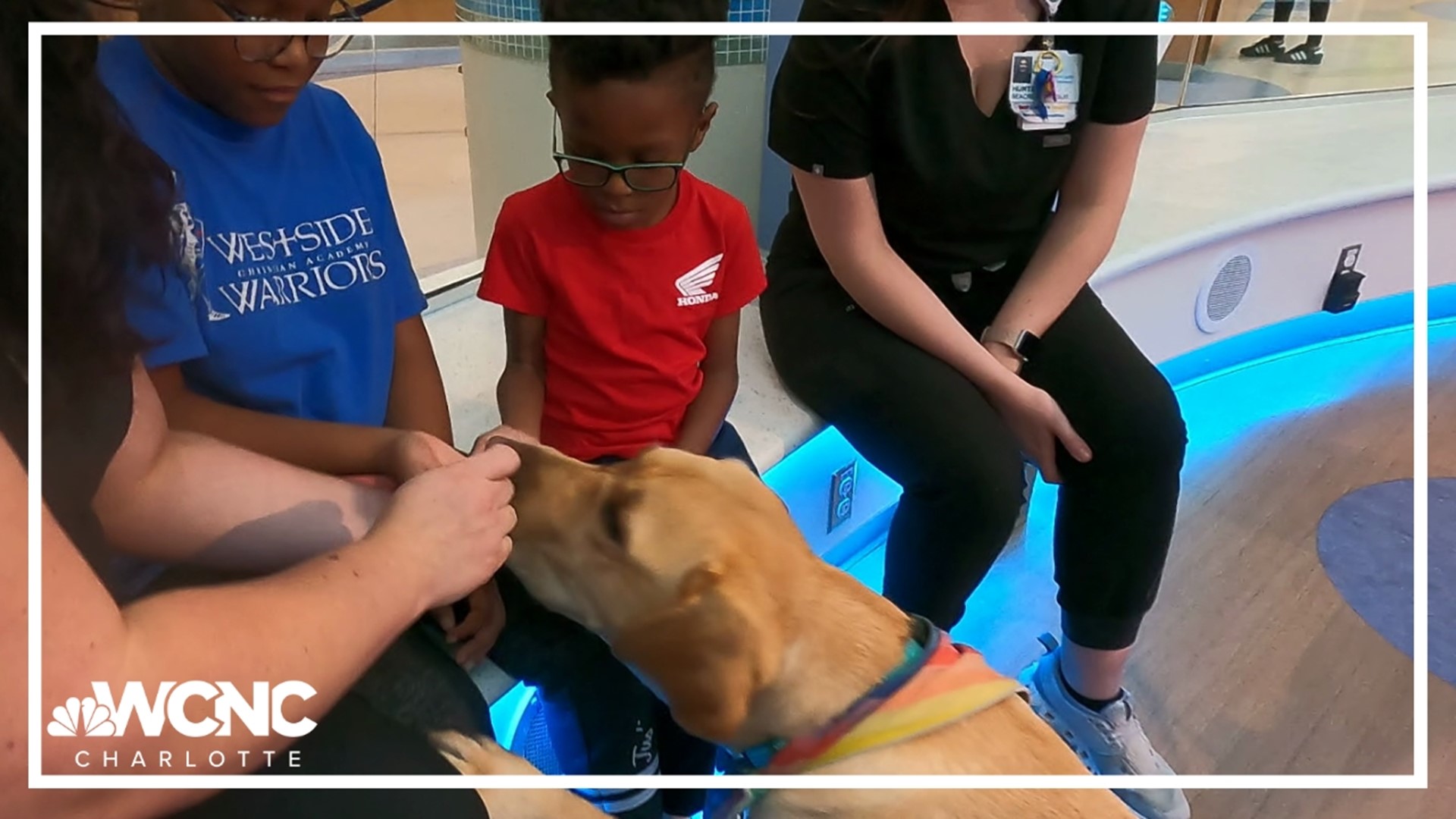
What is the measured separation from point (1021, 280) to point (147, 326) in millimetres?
611

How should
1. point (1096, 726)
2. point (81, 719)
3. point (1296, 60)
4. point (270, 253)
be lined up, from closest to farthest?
point (81, 719) → point (270, 253) → point (1296, 60) → point (1096, 726)

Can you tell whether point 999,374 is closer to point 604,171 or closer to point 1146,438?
point 1146,438

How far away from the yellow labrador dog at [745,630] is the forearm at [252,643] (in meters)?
0.11

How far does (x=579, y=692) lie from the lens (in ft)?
1.80

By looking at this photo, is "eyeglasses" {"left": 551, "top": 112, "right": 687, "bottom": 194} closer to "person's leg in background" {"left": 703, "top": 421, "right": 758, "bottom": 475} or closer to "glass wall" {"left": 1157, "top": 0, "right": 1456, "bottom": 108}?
"person's leg in background" {"left": 703, "top": 421, "right": 758, "bottom": 475}

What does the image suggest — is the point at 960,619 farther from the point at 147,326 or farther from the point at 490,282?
the point at 147,326

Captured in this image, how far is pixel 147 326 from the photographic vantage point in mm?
406

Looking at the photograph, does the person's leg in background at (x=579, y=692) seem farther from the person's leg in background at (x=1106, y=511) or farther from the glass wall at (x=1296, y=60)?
the glass wall at (x=1296, y=60)

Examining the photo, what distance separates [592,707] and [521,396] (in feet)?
0.69

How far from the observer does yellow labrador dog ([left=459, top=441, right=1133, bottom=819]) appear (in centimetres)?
51

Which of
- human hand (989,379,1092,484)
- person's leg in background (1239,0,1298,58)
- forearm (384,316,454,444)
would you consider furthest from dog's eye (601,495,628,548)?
person's leg in background (1239,0,1298,58)

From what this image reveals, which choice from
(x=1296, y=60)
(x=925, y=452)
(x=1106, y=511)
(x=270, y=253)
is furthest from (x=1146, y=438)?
(x=270, y=253)

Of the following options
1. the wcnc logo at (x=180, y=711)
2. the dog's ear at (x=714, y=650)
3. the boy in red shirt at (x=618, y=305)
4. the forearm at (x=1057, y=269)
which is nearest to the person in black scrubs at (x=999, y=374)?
the forearm at (x=1057, y=269)

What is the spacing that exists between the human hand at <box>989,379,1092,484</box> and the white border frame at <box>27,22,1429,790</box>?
23 centimetres
